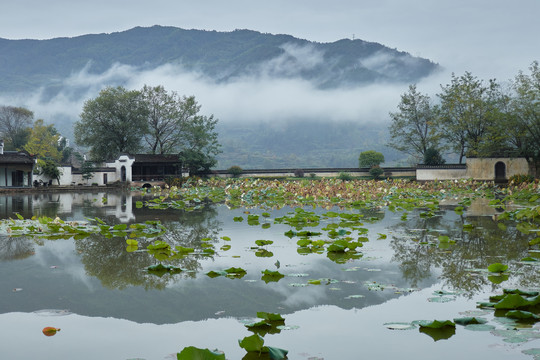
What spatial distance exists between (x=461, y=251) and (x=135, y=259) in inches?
198

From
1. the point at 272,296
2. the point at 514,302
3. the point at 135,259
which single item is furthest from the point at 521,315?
the point at 135,259

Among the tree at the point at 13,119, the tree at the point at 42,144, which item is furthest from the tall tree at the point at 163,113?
the tree at the point at 13,119

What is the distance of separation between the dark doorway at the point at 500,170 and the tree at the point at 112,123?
3448cm

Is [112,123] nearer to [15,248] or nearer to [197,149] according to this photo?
[197,149]

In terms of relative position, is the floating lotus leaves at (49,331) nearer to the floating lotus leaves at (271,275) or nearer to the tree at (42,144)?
the floating lotus leaves at (271,275)

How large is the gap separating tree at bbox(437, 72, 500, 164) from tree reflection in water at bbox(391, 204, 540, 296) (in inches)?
1333

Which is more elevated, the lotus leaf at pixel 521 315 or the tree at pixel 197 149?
the tree at pixel 197 149

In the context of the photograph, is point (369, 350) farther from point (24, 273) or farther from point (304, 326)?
point (24, 273)

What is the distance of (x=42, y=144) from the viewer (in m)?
70.2

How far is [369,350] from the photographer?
3826 mm

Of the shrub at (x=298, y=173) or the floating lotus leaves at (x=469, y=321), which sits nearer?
the floating lotus leaves at (x=469, y=321)

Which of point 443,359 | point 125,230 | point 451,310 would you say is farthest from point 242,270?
point 125,230

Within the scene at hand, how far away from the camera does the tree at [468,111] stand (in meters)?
44.4

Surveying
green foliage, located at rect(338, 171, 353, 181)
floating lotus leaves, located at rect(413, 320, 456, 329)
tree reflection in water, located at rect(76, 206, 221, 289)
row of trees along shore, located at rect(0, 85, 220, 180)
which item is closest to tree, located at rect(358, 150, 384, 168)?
green foliage, located at rect(338, 171, 353, 181)
